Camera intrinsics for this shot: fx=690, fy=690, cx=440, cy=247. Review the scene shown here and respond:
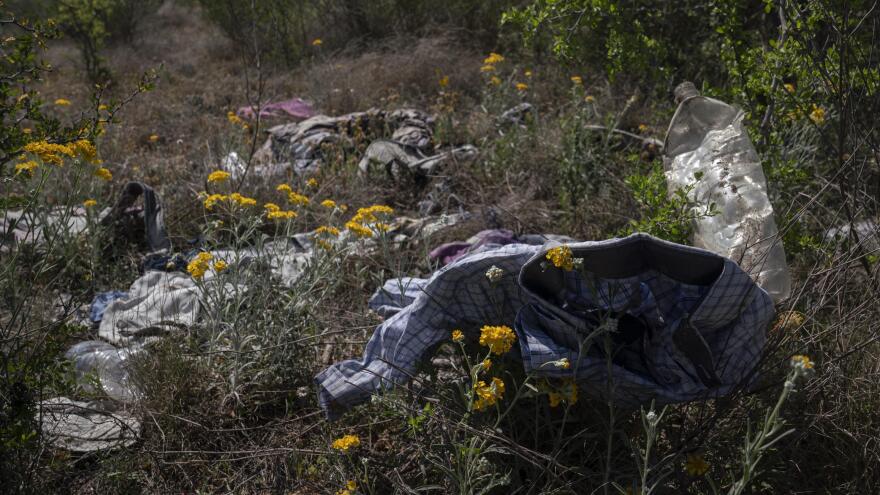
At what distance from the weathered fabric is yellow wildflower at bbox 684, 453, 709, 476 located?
0.54 feet

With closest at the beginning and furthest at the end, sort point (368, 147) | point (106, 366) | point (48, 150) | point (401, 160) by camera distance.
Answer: point (48, 150) < point (106, 366) < point (401, 160) < point (368, 147)

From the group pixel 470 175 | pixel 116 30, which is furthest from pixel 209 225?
pixel 116 30

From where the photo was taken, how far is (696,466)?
5.78 ft

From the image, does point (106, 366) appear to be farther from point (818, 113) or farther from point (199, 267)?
point (818, 113)

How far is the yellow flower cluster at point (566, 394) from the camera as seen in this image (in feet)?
5.48

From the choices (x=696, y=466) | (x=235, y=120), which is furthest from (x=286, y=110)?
(x=696, y=466)

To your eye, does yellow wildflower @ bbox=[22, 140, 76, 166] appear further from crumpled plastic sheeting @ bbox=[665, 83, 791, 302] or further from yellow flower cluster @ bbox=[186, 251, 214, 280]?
crumpled plastic sheeting @ bbox=[665, 83, 791, 302]

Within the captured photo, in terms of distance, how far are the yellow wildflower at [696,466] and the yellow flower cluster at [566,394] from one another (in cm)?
36

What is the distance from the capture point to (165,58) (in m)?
9.91

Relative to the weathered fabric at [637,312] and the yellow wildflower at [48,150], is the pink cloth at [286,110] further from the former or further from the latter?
the weathered fabric at [637,312]

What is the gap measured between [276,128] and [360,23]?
162 inches

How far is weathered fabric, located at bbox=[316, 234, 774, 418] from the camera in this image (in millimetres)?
1748

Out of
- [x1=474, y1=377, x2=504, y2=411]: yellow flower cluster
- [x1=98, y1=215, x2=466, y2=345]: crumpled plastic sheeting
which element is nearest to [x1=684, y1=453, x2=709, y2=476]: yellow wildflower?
[x1=474, y1=377, x2=504, y2=411]: yellow flower cluster

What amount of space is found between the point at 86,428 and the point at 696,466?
189cm
